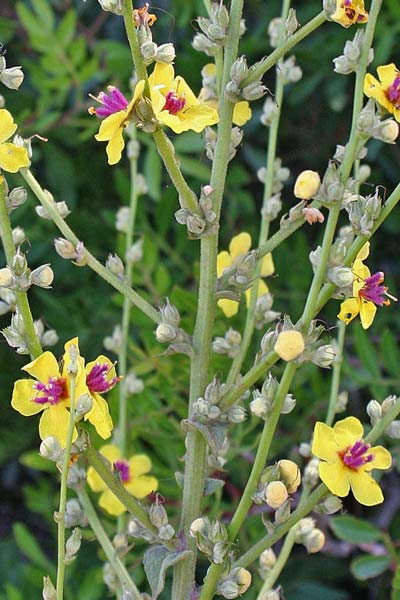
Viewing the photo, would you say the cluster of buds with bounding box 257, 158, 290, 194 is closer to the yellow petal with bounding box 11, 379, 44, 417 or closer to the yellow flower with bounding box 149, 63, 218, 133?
the yellow flower with bounding box 149, 63, 218, 133

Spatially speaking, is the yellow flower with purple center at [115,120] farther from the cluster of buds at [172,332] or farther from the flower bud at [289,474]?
the flower bud at [289,474]

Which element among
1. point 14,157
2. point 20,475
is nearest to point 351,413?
point 20,475

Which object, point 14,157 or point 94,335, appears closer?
point 14,157

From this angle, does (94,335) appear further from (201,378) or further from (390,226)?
(201,378)

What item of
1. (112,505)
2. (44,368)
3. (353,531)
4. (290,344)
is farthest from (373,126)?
(353,531)

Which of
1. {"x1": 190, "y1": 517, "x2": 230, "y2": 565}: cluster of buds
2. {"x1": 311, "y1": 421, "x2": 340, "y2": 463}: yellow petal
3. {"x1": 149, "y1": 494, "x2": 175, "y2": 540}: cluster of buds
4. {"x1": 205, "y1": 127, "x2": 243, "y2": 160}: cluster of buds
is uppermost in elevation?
{"x1": 205, "y1": 127, "x2": 243, "y2": 160}: cluster of buds

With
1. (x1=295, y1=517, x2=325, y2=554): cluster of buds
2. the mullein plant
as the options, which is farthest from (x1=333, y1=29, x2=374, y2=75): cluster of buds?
(x1=295, y1=517, x2=325, y2=554): cluster of buds
